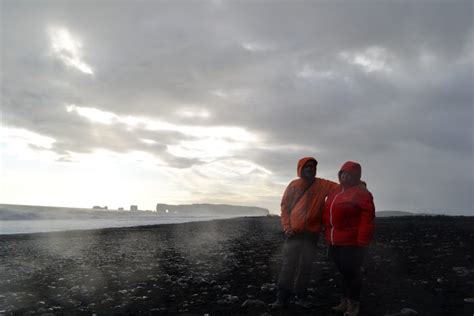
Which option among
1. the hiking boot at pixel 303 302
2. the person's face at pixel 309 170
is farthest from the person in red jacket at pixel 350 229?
the person's face at pixel 309 170

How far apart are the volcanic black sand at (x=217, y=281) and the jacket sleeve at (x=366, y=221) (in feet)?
4.32

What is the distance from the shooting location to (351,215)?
264 inches

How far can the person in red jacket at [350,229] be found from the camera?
21.5 feet

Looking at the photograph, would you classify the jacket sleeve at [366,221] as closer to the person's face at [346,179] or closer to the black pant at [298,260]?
the person's face at [346,179]

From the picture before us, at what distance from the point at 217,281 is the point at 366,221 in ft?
15.9

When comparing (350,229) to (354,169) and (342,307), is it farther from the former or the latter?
(342,307)

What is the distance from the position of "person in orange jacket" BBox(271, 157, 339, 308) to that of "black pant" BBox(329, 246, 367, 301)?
2.62ft

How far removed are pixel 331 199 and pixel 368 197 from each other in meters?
0.70

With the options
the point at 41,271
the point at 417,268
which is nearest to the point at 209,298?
the point at 417,268

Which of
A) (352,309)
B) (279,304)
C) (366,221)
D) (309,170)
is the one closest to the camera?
(352,309)

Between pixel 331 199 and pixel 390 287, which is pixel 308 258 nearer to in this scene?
pixel 331 199

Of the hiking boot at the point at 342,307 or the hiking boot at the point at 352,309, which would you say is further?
the hiking boot at the point at 342,307

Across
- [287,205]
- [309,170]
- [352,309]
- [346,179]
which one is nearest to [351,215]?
[346,179]

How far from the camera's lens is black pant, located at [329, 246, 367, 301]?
6.62m
